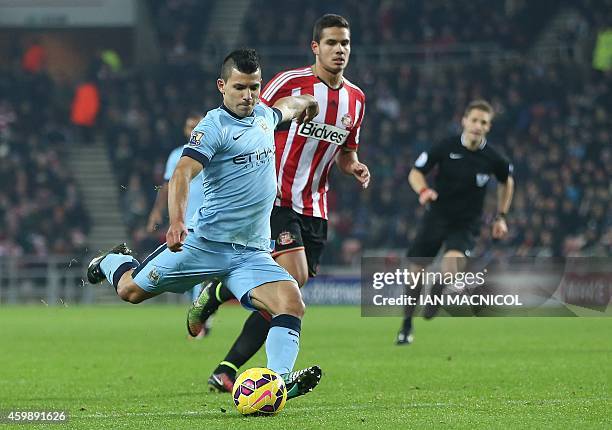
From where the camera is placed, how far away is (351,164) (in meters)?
8.99

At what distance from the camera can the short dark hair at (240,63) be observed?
7172 millimetres

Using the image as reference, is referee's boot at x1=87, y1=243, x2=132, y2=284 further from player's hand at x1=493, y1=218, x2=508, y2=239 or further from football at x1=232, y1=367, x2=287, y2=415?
player's hand at x1=493, y1=218, x2=508, y2=239

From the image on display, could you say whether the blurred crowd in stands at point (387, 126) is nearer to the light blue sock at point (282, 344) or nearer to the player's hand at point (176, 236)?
the light blue sock at point (282, 344)

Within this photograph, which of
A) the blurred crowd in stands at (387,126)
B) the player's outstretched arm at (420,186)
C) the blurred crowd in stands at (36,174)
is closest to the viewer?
the player's outstretched arm at (420,186)

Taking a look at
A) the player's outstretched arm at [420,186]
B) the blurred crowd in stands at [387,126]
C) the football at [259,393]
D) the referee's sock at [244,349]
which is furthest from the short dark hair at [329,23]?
the blurred crowd in stands at [387,126]

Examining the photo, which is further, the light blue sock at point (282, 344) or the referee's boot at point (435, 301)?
the referee's boot at point (435, 301)

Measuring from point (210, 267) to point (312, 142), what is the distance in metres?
1.99

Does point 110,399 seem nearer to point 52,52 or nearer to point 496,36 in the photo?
point 496,36

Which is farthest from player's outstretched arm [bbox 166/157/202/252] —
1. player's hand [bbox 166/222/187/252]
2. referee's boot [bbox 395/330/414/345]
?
referee's boot [bbox 395/330/414/345]

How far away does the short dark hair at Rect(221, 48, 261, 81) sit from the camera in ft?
23.5

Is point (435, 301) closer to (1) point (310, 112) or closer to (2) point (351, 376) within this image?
(2) point (351, 376)

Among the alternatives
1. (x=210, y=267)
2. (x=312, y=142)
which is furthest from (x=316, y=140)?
(x=210, y=267)

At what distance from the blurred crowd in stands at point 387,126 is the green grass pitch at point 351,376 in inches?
302

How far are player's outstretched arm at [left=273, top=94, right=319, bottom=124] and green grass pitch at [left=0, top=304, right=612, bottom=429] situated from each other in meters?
1.73
